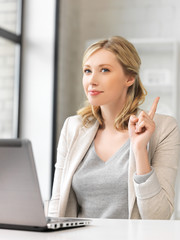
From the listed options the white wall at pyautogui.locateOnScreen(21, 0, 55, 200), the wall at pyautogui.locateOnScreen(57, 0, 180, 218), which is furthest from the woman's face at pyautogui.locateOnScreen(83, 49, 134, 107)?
the wall at pyautogui.locateOnScreen(57, 0, 180, 218)

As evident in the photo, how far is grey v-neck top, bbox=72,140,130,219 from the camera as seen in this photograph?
5.43ft

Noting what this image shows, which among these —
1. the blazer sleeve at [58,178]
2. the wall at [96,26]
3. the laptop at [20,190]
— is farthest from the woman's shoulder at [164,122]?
the wall at [96,26]

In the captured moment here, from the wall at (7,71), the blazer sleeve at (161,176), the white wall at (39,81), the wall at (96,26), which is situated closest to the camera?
→ the blazer sleeve at (161,176)

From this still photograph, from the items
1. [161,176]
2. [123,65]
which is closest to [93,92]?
[123,65]

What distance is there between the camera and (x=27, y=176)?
3.14 ft

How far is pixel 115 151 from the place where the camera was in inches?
70.0

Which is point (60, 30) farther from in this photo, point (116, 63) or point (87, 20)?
point (116, 63)

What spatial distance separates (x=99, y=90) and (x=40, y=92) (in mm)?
1991

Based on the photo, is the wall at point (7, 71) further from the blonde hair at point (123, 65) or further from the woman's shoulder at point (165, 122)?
the woman's shoulder at point (165, 122)

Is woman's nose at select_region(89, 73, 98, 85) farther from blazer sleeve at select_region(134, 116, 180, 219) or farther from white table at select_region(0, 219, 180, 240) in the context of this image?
white table at select_region(0, 219, 180, 240)

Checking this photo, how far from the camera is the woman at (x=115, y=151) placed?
155 cm

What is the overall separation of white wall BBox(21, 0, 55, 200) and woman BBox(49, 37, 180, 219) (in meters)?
1.79

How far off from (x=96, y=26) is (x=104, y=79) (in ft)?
7.92

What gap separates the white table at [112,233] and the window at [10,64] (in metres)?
2.40
